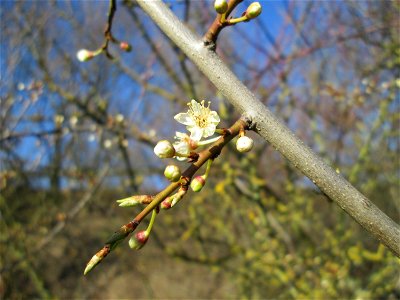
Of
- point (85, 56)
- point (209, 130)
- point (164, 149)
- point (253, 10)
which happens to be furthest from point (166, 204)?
point (85, 56)

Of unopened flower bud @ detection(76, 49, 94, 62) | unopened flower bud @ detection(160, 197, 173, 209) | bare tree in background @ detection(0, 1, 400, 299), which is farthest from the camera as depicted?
bare tree in background @ detection(0, 1, 400, 299)

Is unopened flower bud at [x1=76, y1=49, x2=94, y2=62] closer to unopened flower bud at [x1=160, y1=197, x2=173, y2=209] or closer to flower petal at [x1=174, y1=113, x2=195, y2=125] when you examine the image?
flower petal at [x1=174, y1=113, x2=195, y2=125]

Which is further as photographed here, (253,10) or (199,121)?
(199,121)

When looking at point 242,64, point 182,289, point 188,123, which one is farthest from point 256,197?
point 182,289

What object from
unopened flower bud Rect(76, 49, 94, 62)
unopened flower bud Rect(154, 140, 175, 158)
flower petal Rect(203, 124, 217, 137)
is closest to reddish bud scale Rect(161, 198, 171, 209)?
unopened flower bud Rect(154, 140, 175, 158)

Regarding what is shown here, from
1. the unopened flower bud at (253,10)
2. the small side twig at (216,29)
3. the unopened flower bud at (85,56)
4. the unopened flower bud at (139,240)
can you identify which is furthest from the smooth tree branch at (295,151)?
the unopened flower bud at (85,56)

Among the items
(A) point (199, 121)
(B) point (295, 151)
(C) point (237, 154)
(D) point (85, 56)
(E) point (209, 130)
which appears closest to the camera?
(B) point (295, 151)

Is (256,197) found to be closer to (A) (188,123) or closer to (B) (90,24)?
(A) (188,123)

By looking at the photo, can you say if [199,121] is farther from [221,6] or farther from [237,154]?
[237,154]

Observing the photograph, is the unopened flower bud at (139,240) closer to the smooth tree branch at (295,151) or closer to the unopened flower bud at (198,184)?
the unopened flower bud at (198,184)
